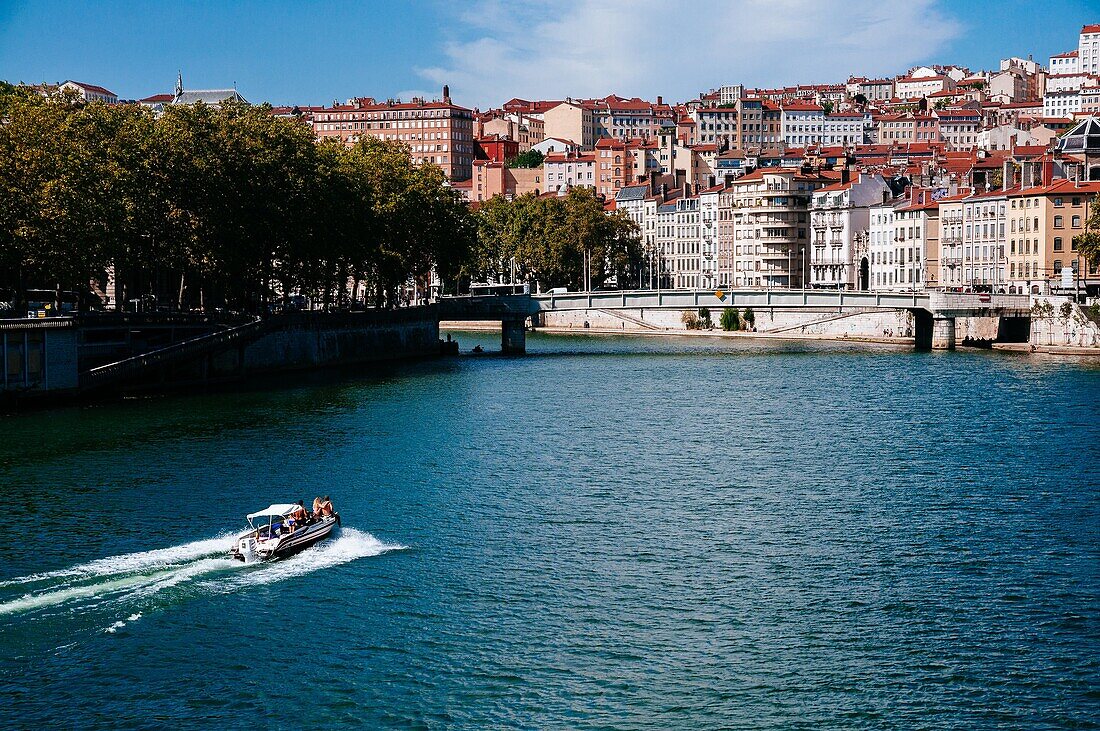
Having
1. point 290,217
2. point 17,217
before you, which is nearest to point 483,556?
point 17,217

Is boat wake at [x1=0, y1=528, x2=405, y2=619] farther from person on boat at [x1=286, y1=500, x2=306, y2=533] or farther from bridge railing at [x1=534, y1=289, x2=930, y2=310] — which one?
bridge railing at [x1=534, y1=289, x2=930, y2=310]

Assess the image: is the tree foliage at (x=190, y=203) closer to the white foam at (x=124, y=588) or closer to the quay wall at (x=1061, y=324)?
the white foam at (x=124, y=588)

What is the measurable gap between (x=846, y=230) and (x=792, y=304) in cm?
5232

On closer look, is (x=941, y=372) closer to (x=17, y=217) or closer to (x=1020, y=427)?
(x=1020, y=427)

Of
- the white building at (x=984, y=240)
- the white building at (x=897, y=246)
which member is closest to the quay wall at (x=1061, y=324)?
the white building at (x=984, y=240)

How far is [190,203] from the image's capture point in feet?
272

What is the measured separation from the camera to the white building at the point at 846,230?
156 m

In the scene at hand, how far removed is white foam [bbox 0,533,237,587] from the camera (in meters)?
35.2

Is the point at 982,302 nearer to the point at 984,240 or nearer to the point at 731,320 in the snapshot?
the point at 984,240

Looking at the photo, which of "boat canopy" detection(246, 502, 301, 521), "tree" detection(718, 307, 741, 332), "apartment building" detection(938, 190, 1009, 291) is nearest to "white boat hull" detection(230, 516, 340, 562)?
"boat canopy" detection(246, 502, 301, 521)

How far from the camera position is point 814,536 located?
40469mm

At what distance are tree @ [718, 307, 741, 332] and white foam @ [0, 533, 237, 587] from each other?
329 feet

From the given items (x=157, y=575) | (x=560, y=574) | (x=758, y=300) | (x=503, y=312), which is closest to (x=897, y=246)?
(x=758, y=300)

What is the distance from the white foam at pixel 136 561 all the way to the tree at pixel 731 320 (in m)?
100
